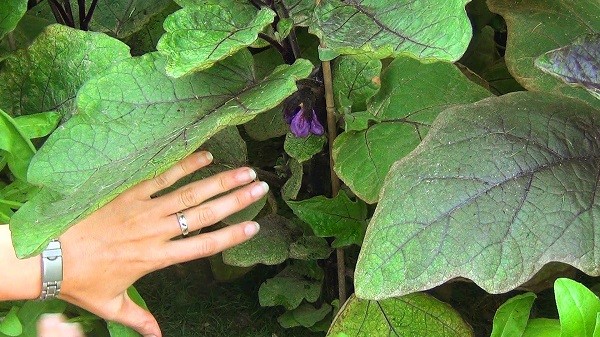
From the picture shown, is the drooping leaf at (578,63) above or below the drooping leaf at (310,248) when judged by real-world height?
above

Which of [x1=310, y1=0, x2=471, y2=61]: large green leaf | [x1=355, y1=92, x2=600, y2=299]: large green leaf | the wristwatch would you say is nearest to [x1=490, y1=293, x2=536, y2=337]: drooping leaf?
[x1=355, y1=92, x2=600, y2=299]: large green leaf

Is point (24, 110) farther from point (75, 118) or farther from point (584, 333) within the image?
point (584, 333)

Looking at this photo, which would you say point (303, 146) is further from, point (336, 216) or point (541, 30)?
point (541, 30)

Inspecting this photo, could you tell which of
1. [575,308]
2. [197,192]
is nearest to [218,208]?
[197,192]

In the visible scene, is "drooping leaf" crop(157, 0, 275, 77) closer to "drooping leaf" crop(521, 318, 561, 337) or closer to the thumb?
the thumb

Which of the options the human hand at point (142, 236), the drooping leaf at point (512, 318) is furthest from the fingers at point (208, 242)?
the drooping leaf at point (512, 318)

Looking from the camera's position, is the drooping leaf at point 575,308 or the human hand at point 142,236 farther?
the human hand at point 142,236

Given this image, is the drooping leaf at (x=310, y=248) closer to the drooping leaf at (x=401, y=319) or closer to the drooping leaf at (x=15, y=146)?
the drooping leaf at (x=401, y=319)
